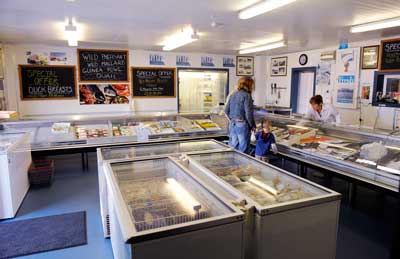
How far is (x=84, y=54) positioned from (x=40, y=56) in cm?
96

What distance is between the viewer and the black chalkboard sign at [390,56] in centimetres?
545

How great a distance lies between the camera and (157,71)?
25.7ft

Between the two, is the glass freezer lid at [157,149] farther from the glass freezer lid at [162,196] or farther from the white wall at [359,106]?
the white wall at [359,106]

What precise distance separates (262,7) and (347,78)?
4.12 metres

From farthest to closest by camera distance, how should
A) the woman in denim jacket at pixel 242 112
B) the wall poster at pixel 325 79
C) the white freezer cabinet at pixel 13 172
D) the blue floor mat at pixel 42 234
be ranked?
1. the wall poster at pixel 325 79
2. the woman in denim jacket at pixel 242 112
3. the white freezer cabinet at pixel 13 172
4. the blue floor mat at pixel 42 234

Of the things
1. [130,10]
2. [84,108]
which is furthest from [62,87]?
[130,10]

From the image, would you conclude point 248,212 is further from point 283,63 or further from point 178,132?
point 283,63

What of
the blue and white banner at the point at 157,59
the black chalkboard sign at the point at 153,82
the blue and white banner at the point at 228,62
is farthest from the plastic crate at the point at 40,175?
the blue and white banner at the point at 228,62

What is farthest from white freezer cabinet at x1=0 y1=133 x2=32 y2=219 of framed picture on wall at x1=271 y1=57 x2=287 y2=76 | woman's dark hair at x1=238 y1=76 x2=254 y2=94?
framed picture on wall at x1=271 y1=57 x2=287 y2=76

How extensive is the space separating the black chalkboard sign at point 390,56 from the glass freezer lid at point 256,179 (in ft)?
14.5

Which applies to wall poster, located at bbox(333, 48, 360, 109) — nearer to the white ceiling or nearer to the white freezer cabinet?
the white ceiling

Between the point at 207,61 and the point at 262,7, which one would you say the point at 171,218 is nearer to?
the point at 262,7

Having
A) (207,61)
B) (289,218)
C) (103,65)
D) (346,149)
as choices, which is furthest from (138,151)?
(207,61)

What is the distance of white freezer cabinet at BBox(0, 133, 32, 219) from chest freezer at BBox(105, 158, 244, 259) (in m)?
1.82
